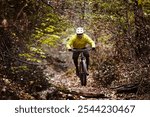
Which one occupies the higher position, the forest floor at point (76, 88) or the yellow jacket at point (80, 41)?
the yellow jacket at point (80, 41)

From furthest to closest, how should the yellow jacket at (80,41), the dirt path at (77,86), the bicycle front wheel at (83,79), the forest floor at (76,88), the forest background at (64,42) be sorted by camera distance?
the bicycle front wheel at (83,79)
the yellow jacket at (80,41)
the dirt path at (77,86)
the forest floor at (76,88)
the forest background at (64,42)

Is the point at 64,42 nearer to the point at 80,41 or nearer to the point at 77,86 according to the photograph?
the point at 77,86

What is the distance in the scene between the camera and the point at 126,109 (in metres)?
7.43

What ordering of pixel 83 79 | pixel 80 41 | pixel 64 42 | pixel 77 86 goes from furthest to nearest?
pixel 64 42 → pixel 77 86 → pixel 83 79 → pixel 80 41

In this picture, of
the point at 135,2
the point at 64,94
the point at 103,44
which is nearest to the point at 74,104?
the point at 64,94

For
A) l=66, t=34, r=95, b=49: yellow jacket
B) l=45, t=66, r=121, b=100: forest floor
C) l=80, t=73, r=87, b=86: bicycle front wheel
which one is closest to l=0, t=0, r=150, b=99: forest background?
l=45, t=66, r=121, b=100: forest floor

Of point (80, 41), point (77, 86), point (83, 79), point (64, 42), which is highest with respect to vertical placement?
point (80, 41)

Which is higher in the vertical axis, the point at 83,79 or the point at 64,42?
the point at 64,42

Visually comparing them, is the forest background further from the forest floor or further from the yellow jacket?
the yellow jacket

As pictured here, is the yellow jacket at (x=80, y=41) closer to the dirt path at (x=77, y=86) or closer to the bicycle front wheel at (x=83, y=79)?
the bicycle front wheel at (x=83, y=79)

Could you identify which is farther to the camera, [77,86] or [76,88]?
[77,86]

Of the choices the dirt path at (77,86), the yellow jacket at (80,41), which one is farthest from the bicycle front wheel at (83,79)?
the yellow jacket at (80,41)

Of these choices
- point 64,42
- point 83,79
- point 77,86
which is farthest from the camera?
point 64,42

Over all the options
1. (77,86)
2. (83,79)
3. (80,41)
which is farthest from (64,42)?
(80,41)
